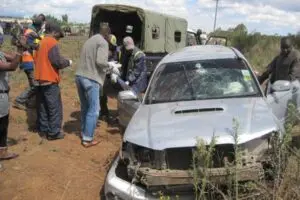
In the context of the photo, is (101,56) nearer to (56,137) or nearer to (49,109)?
(49,109)

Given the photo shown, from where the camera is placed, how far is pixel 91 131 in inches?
298

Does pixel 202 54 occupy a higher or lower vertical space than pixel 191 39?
higher

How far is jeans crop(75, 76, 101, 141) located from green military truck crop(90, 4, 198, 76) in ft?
14.6

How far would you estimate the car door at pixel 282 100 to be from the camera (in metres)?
6.07

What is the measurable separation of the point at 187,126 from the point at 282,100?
2.24 m

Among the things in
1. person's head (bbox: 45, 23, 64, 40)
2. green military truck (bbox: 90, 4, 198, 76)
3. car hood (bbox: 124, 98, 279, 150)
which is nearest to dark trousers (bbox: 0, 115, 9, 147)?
person's head (bbox: 45, 23, 64, 40)

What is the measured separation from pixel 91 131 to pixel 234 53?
266 cm

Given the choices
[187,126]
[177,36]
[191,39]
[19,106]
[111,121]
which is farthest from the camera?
[191,39]

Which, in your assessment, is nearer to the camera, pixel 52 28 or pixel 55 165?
pixel 55 165

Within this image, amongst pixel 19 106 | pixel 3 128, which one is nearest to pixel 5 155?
pixel 3 128

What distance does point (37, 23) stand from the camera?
944 cm

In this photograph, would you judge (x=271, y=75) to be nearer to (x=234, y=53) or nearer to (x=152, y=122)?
(x=234, y=53)

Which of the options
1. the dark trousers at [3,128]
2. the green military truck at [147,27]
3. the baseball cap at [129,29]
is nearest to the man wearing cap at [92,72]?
the dark trousers at [3,128]

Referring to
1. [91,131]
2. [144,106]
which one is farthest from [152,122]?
[91,131]
